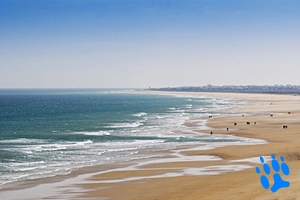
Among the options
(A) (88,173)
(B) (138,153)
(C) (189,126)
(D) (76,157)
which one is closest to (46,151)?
(D) (76,157)

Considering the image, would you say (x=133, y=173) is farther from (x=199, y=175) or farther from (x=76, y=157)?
(x=76, y=157)

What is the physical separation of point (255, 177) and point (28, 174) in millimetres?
16603

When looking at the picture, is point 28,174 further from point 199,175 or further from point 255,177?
point 255,177

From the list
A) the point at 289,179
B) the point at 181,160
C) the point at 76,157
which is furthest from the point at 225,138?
the point at 289,179

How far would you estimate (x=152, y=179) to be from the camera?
32406 mm

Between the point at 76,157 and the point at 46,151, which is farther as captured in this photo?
the point at 46,151

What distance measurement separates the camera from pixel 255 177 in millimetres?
30688

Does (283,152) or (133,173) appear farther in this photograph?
(283,152)

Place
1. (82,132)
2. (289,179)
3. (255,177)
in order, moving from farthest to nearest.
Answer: (82,132) < (255,177) < (289,179)

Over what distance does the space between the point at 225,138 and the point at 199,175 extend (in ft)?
85.9

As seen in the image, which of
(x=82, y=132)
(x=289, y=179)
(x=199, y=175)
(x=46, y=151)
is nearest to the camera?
(x=289, y=179)

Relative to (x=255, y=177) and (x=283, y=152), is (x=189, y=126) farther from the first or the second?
(x=255, y=177)

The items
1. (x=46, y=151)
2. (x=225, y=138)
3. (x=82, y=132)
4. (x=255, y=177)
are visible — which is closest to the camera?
(x=255, y=177)

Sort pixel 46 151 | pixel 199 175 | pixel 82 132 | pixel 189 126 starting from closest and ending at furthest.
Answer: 1. pixel 199 175
2. pixel 46 151
3. pixel 82 132
4. pixel 189 126
